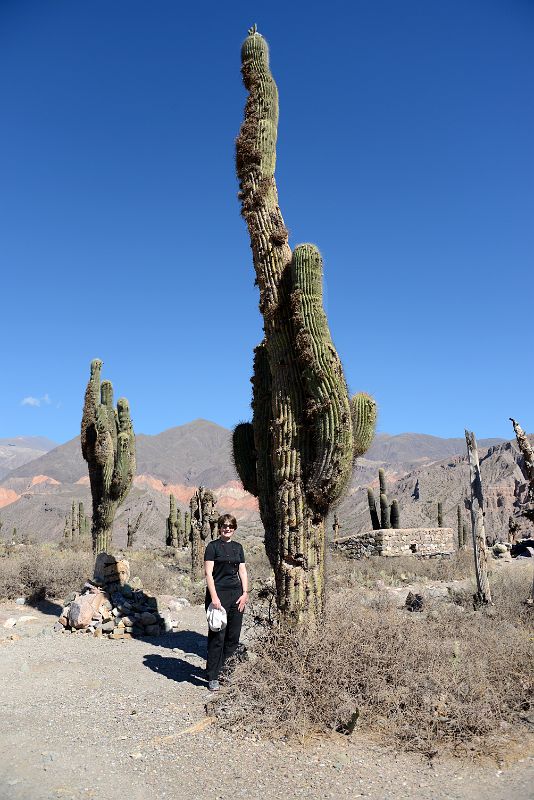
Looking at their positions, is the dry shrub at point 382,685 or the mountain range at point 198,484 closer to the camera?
the dry shrub at point 382,685

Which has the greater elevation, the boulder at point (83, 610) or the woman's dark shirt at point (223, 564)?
the woman's dark shirt at point (223, 564)

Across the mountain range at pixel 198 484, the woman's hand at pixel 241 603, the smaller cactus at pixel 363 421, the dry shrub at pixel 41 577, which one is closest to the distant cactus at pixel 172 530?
the mountain range at pixel 198 484

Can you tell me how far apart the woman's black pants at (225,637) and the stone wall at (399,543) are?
44.3 ft

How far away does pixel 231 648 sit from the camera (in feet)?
19.8

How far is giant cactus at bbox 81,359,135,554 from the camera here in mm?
12867

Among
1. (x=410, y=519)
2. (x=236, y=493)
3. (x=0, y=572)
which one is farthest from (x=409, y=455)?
(x=0, y=572)

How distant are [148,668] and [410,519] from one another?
139 ft

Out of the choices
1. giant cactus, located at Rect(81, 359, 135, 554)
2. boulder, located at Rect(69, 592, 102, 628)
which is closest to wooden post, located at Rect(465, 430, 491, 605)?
boulder, located at Rect(69, 592, 102, 628)

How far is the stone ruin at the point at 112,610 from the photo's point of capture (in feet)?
30.3

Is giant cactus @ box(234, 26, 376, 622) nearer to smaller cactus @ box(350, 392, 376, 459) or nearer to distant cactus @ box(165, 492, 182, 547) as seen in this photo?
smaller cactus @ box(350, 392, 376, 459)

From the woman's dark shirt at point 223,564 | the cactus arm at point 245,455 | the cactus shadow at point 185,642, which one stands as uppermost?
the cactus arm at point 245,455

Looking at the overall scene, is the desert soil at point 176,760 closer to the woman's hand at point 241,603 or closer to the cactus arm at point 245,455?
the woman's hand at point 241,603

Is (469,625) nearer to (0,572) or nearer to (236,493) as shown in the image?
(0,572)

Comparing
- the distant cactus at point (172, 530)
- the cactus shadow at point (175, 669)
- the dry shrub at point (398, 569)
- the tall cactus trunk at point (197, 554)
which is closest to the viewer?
the cactus shadow at point (175, 669)
